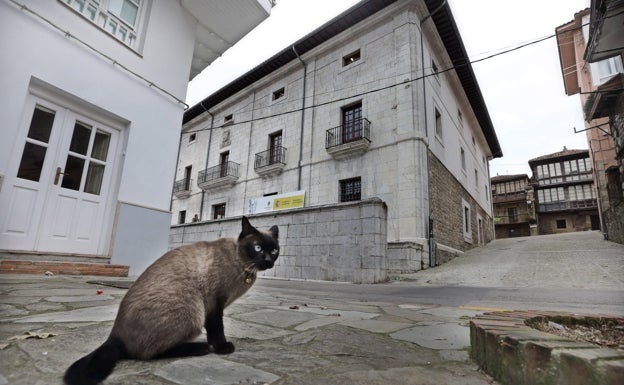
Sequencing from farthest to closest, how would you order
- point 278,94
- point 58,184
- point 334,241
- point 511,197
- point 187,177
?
point 511,197, point 187,177, point 278,94, point 334,241, point 58,184

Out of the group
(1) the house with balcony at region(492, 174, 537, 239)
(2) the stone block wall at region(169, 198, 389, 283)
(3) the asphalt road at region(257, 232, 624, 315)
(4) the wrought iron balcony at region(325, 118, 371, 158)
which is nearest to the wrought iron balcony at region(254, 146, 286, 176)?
(4) the wrought iron balcony at region(325, 118, 371, 158)

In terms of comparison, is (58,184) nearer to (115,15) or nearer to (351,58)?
(115,15)

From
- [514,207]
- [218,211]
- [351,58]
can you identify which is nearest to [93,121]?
[351,58]

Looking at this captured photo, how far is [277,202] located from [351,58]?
754cm

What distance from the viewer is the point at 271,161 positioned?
15.3 m

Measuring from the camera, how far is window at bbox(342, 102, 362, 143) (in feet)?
42.6

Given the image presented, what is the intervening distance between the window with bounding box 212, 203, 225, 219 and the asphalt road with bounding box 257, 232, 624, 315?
10288 mm

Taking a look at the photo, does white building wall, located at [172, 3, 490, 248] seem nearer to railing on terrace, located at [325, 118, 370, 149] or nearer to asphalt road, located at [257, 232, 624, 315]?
railing on terrace, located at [325, 118, 370, 149]

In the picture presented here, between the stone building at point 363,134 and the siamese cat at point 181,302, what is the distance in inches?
252

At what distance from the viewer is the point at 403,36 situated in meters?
12.0

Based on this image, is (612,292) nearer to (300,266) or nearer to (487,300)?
(487,300)

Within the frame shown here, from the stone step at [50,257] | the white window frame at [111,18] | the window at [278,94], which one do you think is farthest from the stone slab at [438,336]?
the window at [278,94]

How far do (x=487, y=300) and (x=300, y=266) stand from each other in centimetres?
503

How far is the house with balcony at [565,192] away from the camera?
3181cm
